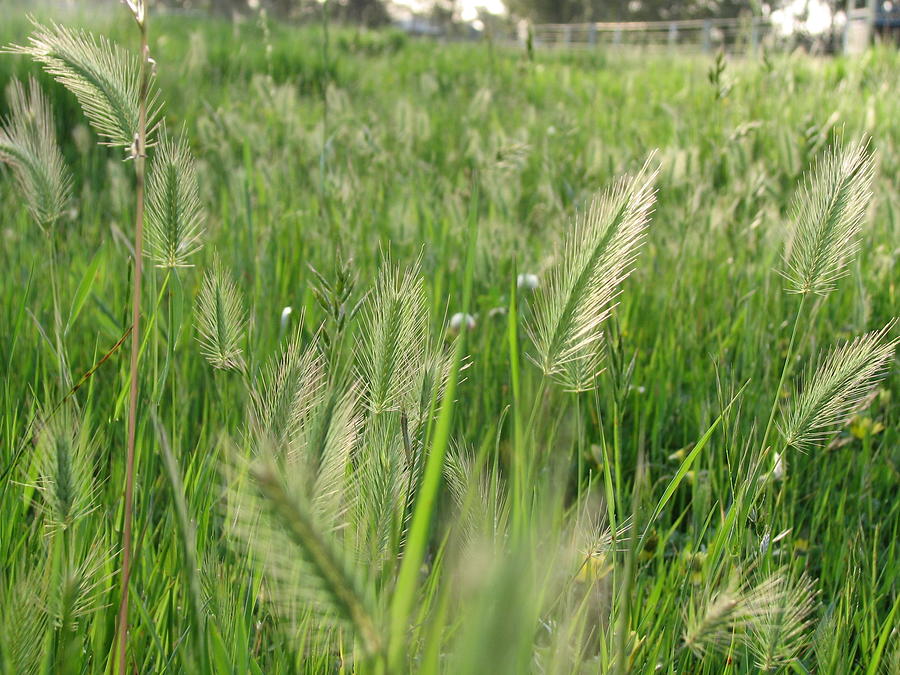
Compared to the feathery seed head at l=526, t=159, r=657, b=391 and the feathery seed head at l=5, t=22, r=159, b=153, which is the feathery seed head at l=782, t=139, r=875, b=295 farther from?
the feathery seed head at l=5, t=22, r=159, b=153

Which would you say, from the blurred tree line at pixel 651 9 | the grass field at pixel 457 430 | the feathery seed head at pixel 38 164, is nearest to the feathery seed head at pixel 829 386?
the grass field at pixel 457 430

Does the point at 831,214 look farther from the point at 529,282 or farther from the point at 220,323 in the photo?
the point at 529,282

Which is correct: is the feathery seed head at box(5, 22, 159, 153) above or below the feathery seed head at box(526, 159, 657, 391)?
above

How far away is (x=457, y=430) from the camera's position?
3.85 ft

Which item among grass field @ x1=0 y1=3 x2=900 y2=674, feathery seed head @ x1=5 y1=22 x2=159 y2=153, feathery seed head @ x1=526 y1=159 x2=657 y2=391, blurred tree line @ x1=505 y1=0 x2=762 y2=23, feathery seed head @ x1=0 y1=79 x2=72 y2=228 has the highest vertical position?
blurred tree line @ x1=505 y1=0 x2=762 y2=23

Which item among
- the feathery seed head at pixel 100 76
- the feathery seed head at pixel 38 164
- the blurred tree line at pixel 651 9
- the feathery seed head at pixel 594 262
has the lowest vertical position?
the feathery seed head at pixel 594 262

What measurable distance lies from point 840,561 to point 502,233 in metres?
0.94

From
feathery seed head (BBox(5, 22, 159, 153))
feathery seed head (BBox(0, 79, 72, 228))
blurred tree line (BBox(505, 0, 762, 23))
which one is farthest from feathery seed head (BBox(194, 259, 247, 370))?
blurred tree line (BBox(505, 0, 762, 23))

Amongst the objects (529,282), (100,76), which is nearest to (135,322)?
(100,76)

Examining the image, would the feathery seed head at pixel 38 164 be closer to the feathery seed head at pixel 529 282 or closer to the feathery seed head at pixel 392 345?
the feathery seed head at pixel 392 345

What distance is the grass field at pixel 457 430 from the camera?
49 cm

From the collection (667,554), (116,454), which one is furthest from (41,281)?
(667,554)

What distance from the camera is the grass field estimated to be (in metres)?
0.49

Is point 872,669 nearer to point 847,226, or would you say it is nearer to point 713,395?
point 847,226
